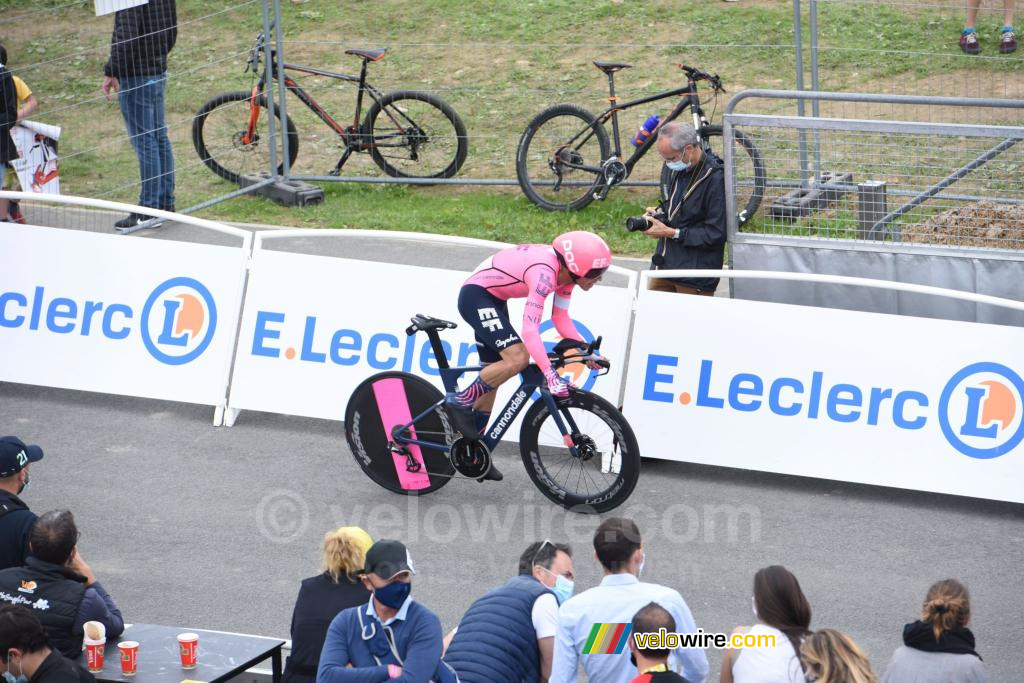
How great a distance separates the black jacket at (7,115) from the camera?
1293 centimetres

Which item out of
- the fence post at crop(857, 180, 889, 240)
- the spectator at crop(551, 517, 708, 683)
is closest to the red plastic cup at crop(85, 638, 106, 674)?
the spectator at crop(551, 517, 708, 683)

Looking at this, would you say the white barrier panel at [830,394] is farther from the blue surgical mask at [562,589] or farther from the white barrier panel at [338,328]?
the blue surgical mask at [562,589]

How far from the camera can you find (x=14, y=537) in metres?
6.38

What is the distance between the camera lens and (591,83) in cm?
1695

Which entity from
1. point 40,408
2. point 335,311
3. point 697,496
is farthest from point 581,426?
point 40,408

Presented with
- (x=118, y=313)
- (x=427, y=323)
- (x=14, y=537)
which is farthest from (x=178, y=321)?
(x=14, y=537)

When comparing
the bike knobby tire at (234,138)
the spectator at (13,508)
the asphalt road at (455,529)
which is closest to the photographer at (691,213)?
the asphalt road at (455,529)

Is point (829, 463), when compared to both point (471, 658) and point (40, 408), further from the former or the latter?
point (40, 408)

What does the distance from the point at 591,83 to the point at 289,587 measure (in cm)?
1075

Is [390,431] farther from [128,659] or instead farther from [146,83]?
[146,83]

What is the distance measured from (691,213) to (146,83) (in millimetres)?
6437

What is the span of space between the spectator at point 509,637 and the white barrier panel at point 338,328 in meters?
3.55

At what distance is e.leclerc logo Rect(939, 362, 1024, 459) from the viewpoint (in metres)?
8.55

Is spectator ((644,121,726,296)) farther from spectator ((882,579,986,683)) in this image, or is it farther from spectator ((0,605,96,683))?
spectator ((0,605,96,683))
